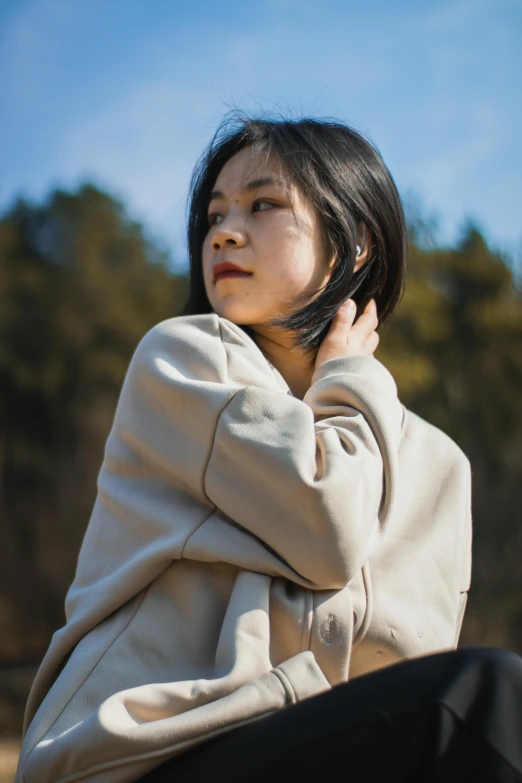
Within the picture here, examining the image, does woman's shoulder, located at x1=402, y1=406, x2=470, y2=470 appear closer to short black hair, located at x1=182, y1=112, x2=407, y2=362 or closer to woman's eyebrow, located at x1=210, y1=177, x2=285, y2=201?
short black hair, located at x1=182, y1=112, x2=407, y2=362

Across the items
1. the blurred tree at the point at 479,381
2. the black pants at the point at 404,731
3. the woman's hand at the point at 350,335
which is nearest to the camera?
the black pants at the point at 404,731

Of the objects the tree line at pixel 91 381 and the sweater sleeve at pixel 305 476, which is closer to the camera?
the sweater sleeve at pixel 305 476

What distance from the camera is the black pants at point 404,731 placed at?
0.84 m

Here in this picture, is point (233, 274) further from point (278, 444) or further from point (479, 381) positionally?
point (479, 381)

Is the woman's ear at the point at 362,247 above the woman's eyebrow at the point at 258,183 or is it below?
below

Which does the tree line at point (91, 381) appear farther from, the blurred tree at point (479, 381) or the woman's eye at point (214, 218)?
the woman's eye at point (214, 218)

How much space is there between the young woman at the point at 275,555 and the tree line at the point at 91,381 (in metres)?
3.45

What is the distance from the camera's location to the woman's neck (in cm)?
152

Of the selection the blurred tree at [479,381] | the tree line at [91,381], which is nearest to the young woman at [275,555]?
the tree line at [91,381]

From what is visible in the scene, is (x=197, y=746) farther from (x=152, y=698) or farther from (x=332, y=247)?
(x=332, y=247)

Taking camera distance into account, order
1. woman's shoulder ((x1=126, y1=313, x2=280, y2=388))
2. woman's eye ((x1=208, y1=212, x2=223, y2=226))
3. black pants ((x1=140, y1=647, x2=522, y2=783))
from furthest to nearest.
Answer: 1. woman's eye ((x1=208, y1=212, x2=223, y2=226))
2. woman's shoulder ((x1=126, y1=313, x2=280, y2=388))
3. black pants ((x1=140, y1=647, x2=522, y2=783))

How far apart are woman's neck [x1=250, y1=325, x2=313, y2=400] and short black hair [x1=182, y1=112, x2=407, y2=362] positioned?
1.1 inches

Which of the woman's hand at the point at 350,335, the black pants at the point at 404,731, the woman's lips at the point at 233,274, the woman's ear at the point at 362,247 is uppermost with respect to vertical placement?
the woman's ear at the point at 362,247

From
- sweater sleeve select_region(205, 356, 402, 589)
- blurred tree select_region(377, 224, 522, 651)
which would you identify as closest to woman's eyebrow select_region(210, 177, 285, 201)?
sweater sleeve select_region(205, 356, 402, 589)
